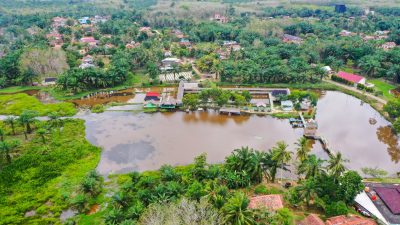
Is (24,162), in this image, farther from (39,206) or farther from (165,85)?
(165,85)

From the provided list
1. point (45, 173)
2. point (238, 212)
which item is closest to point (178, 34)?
point (45, 173)

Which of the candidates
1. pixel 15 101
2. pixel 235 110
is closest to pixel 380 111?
pixel 235 110

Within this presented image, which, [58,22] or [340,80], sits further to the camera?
[58,22]

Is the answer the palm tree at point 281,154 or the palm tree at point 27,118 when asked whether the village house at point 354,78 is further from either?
the palm tree at point 27,118

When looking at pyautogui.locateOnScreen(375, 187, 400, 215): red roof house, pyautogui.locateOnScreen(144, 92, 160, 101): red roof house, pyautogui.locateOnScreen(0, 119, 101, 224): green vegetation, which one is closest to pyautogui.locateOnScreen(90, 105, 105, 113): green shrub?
pyautogui.locateOnScreen(0, 119, 101, 224): green vegetation

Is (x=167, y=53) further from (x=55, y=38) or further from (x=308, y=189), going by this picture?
(x=308, y=189)

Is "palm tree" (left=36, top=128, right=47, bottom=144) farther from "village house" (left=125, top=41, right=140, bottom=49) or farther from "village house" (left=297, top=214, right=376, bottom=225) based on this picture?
"village house" (left=125, top=41, right=140, bottom=49)

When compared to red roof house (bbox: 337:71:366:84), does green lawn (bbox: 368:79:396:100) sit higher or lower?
lower
